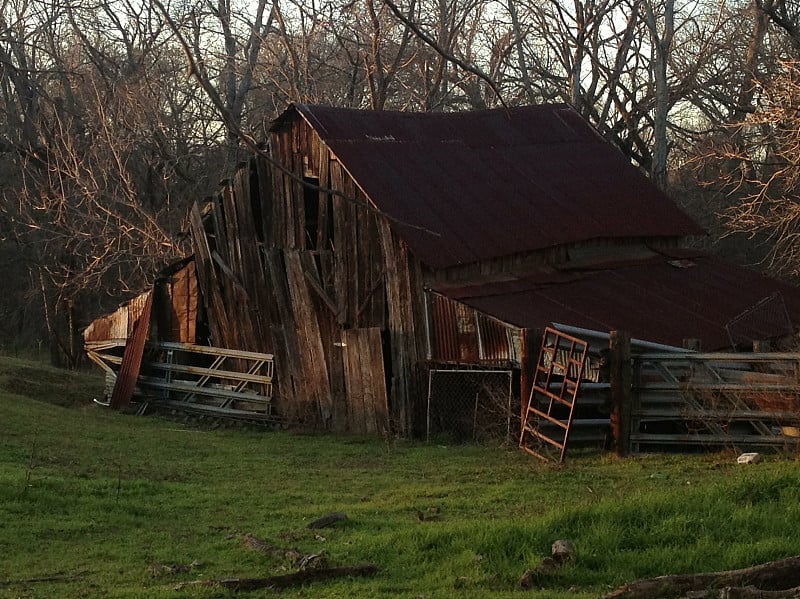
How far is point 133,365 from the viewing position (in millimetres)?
24016

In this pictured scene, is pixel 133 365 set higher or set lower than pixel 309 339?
lower

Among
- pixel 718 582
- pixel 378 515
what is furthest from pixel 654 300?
pixel 718 582

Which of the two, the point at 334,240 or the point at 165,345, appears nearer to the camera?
the point at 334,240

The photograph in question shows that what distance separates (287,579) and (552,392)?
23.7 ft

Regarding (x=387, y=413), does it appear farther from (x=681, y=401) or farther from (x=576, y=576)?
(x=576, y=576)

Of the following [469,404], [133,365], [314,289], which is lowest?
[469,404]

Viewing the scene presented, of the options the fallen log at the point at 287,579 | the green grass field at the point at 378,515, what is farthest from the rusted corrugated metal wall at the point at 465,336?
the fallen log at the point at 287,579

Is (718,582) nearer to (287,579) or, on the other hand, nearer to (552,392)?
(287,579)

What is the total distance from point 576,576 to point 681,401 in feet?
20.0

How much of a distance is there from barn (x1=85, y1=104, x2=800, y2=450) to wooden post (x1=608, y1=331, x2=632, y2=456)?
120 inches

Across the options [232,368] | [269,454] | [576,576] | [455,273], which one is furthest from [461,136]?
[576,576]

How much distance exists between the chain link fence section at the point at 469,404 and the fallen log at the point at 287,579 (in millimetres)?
8364

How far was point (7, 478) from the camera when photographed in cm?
1210

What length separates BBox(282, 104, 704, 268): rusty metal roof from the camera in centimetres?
1981
